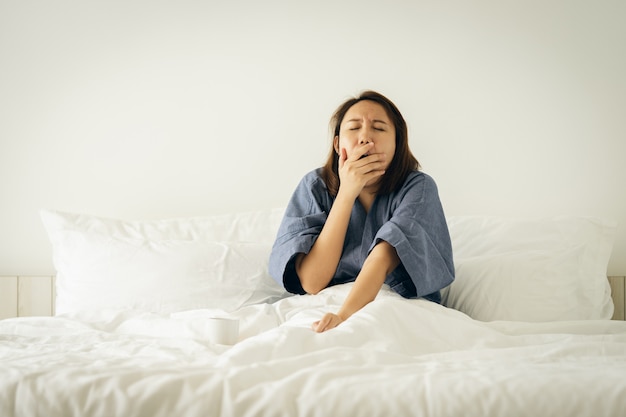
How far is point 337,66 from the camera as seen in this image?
258 centimetres

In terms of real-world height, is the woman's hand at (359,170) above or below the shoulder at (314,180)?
above

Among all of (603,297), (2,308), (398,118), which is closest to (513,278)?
(603,297)

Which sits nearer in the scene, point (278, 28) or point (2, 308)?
point (2, 308)

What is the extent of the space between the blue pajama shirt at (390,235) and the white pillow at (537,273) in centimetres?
11

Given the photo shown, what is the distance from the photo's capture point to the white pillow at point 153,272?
1.93 meters

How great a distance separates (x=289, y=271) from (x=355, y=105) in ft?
1.74

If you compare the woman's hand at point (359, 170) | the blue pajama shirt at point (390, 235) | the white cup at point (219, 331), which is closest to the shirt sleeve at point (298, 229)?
the blue pajama shirt at point (390, 235)

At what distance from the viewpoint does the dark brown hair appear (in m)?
1.90

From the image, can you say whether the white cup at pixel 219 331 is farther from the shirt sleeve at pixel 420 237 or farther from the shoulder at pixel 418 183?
the shoulder at pixel 418 183

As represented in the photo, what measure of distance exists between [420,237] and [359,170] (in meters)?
0.26

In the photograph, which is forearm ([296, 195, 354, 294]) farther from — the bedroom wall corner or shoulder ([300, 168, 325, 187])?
the bedroom wall corner

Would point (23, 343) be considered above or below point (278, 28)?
below

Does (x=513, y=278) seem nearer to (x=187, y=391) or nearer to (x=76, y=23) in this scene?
(x=187, y=391)

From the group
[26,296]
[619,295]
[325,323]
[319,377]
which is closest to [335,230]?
[325,323]
